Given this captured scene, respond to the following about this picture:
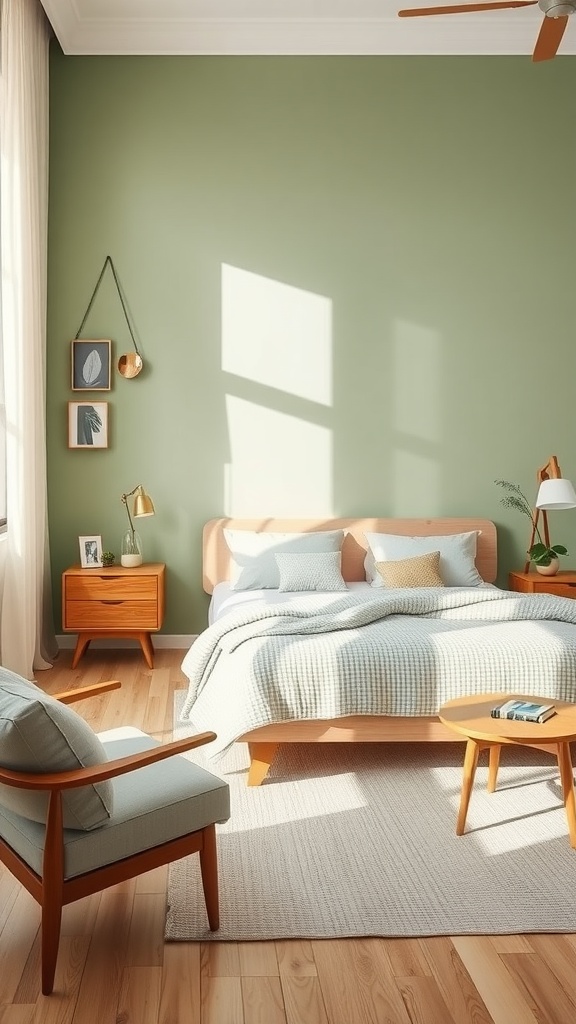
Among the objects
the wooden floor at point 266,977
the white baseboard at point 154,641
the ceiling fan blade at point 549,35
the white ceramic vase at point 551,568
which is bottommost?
the wooden floor at point 266,977

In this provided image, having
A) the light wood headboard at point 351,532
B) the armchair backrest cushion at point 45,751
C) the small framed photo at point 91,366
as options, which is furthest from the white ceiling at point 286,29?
the armchair backrest cushion at point 45,751

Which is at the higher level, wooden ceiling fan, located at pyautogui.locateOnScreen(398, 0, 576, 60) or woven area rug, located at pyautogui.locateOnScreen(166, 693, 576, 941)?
wooden ceiling fan, located at pyautogui.locateOnScreen(398, 0, 576, 60)

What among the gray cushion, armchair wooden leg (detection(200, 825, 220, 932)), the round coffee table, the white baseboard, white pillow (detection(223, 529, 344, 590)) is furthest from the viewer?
the white baseboard

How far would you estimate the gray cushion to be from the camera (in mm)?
2121

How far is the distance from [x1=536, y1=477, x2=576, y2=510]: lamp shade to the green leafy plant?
0.30m

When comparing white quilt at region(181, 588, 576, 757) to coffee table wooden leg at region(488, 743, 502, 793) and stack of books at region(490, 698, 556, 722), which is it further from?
stack of books at region(490, 698, 556, 722)

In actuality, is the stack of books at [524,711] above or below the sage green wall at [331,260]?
below

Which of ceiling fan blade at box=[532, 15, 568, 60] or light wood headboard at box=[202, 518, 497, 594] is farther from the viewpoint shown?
light wood headboard at box=[202, 518, 497, 594]

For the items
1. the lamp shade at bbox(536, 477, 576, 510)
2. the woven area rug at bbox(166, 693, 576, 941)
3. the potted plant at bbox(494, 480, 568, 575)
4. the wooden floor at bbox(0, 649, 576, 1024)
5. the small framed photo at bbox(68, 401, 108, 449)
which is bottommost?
the wooden floor at bbox(0, 649, 576, 1024)

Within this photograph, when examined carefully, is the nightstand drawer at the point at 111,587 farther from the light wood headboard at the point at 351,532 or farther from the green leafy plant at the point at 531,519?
the green leafy plant at the point at 531,519

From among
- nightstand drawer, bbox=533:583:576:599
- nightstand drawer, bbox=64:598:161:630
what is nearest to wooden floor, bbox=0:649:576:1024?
nightstand drawer, bbox=64:598:161:630

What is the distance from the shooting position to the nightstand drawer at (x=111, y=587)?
5055 mm

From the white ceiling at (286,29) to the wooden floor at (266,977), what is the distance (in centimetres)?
477

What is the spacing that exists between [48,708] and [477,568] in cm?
386
